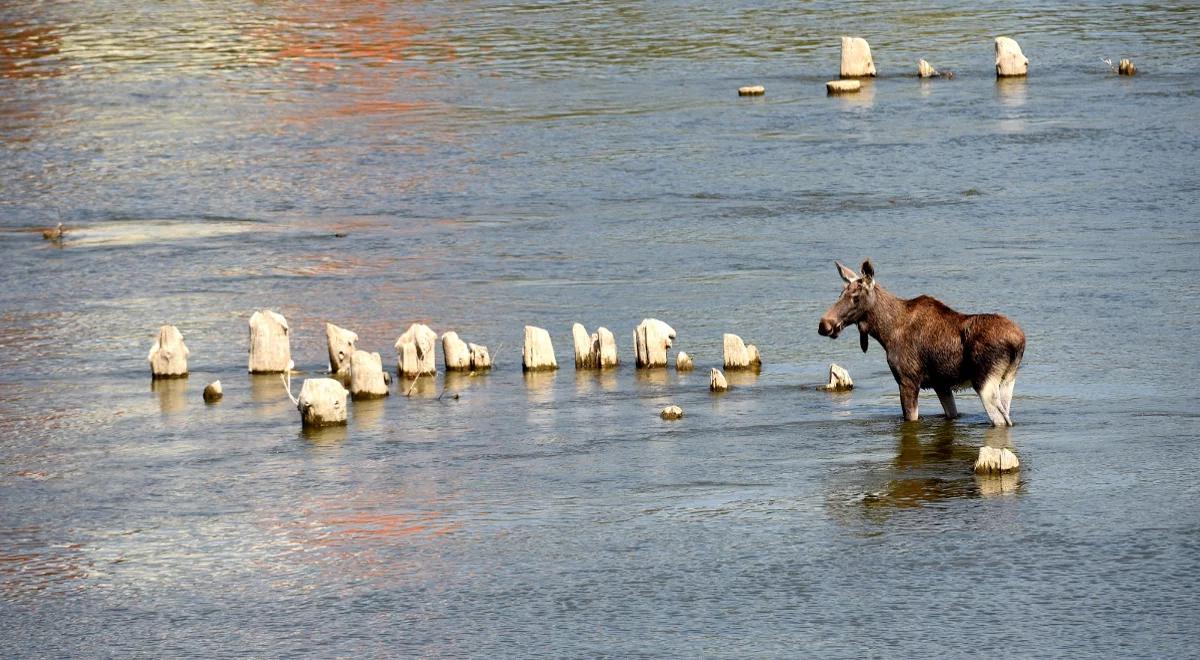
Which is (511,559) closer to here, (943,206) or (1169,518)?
(1169,518)

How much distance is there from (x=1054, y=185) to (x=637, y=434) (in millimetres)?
15567

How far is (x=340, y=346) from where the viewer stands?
2039 cm

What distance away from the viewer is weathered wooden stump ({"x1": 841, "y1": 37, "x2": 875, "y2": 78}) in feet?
148

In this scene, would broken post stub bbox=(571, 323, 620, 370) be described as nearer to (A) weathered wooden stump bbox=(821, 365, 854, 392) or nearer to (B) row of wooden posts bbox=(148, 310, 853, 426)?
(B) row of wooden posts bbox=(148, 310, 853, 426)

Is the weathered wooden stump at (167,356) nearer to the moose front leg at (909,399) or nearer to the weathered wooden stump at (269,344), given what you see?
the weathered wooden stump at (269,344)

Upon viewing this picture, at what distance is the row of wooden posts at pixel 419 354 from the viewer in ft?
64.1

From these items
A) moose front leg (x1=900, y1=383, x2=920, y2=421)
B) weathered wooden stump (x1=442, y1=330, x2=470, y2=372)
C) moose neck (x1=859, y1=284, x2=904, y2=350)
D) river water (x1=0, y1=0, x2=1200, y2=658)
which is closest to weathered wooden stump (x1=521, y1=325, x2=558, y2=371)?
river water (x1=0, y1=0, x2=1200, y2=658)

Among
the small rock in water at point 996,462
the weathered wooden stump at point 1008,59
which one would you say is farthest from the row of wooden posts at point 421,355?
the weathered wooden stump at point 1008,59

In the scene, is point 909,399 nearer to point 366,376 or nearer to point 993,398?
point 993,398

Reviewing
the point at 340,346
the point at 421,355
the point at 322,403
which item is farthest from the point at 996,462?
the point at 340,346

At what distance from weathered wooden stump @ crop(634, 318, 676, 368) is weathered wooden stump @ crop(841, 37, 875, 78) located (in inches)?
1014

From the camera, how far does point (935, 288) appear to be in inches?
941

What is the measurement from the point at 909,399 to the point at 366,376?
16.8 ft

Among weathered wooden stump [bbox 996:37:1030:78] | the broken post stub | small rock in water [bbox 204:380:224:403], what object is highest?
weathered wooden stump [bbox 996:37:1030:78]
